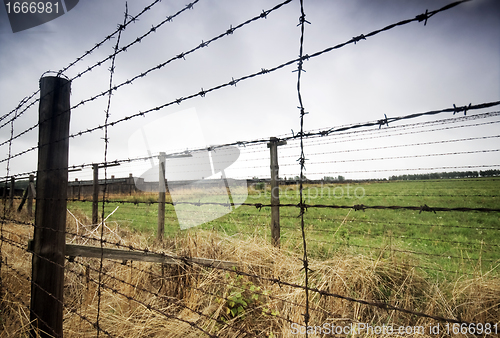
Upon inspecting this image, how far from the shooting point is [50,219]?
2047 millimetres

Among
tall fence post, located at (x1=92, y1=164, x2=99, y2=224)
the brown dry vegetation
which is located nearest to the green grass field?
the brown dry vegetation

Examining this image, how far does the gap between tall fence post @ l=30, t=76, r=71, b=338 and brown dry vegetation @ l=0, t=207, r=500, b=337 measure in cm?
16

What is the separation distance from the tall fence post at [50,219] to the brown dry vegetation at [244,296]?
0.16 m

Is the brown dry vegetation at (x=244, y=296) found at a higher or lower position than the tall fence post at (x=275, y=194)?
lower

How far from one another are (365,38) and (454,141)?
310 cm

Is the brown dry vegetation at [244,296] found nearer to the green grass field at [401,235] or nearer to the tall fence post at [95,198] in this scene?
the green grass field at [401,235]

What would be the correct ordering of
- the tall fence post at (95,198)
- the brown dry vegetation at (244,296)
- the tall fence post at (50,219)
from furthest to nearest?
1. the tall fence post at (95,198)
2. the brown dry vegetation at (244,296)
3. the tall fence post at (50,219)

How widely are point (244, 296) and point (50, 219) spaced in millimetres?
1872

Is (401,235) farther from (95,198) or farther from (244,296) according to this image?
(95,198)

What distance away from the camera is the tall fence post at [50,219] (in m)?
2.03

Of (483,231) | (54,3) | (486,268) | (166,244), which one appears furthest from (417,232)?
(54,3)

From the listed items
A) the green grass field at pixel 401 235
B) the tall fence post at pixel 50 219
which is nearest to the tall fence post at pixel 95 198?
the green grass field at pixel 401 235

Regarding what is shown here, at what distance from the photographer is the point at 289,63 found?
1.21 m

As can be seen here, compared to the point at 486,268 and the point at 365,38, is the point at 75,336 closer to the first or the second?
the point at 365,38
